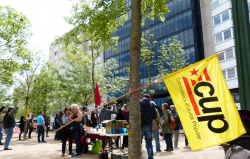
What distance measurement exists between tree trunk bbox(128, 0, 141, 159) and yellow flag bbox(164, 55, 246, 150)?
89 cm

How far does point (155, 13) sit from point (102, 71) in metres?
21.0

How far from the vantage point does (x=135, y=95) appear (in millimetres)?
4504

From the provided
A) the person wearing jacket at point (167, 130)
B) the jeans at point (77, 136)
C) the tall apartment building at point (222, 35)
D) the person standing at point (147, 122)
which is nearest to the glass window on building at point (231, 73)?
the tall apartment building at point (222, 35)

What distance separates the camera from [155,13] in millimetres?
7570

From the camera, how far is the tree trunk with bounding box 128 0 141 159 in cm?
438

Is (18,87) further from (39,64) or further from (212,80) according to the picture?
(212,80)

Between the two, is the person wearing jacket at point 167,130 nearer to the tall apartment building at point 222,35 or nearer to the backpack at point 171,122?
the backpack at point 171,122

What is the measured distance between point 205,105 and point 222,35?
33.7 meters

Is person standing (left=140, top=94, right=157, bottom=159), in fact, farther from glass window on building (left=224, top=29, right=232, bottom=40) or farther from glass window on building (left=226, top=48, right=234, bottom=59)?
glass window on building (left=224, top=29, right=232, bottom=40)

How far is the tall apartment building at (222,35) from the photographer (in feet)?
104

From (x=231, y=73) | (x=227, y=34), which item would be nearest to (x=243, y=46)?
(x=231, y=73)

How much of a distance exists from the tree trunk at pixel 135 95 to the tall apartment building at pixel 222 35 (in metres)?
29.5

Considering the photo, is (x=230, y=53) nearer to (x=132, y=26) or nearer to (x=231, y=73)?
(x=231, y=73)

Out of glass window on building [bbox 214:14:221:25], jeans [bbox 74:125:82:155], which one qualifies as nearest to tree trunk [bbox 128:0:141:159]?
jeans [bbox 74:125:82:155]
